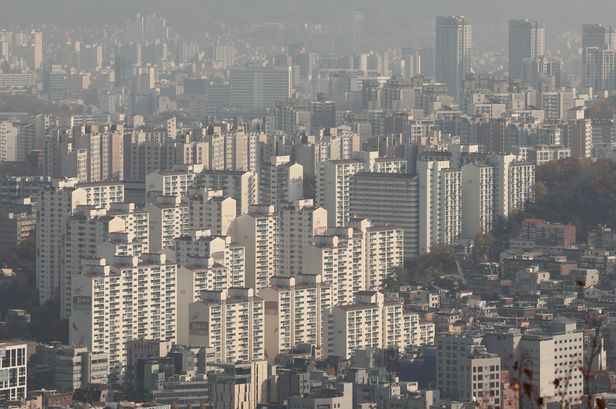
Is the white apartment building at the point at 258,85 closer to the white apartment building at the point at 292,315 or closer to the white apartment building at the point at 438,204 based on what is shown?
the white apartment building at the point at 438,204

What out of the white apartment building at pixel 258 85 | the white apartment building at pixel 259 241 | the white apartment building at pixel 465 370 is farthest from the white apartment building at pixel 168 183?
the white apartment building at pixel 258 85

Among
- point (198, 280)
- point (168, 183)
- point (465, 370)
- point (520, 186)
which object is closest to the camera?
point (465, 370)

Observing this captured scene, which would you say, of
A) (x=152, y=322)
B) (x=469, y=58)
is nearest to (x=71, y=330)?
(x=152, y=322)

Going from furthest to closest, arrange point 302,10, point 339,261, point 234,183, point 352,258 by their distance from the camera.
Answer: point 302,10 → point 234,183 → point 352,258 → point 339,261

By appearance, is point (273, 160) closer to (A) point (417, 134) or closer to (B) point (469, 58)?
(A) point (417, 134)

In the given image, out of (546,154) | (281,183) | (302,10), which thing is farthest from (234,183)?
(302,10)

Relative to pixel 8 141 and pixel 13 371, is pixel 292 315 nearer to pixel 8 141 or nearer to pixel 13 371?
pixel 13 371

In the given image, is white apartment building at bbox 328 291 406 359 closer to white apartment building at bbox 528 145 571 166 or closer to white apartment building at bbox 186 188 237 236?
white apartment building at bbox 186 188 237 236
